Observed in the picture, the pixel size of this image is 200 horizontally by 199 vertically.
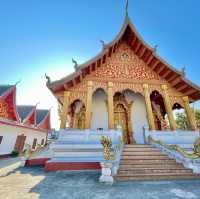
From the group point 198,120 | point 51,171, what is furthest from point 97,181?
point 198,120

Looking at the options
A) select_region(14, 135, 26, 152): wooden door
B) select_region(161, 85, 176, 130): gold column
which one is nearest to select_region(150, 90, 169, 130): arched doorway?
select_region(161, 85, 176, 130): gold column

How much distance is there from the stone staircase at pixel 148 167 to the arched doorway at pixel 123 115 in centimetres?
272

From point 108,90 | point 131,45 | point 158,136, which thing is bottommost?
point 158,136

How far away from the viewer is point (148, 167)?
5254 millimetres

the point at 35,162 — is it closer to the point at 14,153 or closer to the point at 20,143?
the point at 14,153

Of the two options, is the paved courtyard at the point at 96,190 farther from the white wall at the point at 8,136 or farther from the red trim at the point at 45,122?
the red trim at the point at 45,122

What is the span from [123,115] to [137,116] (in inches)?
41.3

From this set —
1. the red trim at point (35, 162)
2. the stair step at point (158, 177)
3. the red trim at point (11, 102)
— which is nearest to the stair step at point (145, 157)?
the stair step at point (158, 177)

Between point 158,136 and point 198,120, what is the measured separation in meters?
26.6

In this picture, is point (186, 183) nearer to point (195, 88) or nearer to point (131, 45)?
point (195, 88)

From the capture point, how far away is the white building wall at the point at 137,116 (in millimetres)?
9430

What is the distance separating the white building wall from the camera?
9.43m

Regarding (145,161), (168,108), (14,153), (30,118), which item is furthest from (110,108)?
(30,118)

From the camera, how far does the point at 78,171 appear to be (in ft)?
18.7
